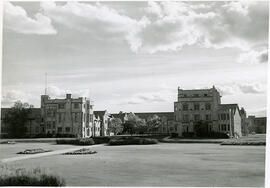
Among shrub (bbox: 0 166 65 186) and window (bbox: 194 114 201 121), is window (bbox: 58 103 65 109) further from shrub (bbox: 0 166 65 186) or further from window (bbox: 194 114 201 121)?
shrub (bbox: 0 166 65 186)

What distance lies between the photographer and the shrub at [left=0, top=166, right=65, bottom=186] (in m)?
11.4

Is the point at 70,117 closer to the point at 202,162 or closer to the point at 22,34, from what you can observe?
the point at 22,34

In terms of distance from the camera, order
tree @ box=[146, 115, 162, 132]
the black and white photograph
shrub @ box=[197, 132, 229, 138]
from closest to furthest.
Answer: the black and white photograph → shrub @ box=[197, 132, 229, 138] → tree @ box=[146, 115, 162, 132]

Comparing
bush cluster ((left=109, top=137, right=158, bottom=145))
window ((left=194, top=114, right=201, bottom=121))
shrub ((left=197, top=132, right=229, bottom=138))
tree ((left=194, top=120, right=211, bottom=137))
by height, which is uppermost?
window ((left=194, top=114, right=201, bottom=121))

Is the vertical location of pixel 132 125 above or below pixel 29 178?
above

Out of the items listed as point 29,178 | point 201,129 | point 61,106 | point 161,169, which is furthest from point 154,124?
point 29,178

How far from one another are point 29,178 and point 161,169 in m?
4.92

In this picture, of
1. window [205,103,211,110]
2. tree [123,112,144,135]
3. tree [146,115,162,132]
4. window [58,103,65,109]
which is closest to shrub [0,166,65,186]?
tree [123,112,144,135]

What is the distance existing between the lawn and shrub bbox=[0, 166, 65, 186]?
1.41 ft

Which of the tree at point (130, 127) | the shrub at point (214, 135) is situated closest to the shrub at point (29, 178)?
the tree at point (130, 127)

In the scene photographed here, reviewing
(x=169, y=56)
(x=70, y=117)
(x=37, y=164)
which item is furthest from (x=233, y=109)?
(x=70, y=117)

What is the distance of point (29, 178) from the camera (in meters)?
11.4

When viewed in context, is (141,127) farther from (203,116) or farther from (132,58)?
(132,58)

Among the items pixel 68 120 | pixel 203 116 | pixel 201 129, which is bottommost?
pixel 201 129
